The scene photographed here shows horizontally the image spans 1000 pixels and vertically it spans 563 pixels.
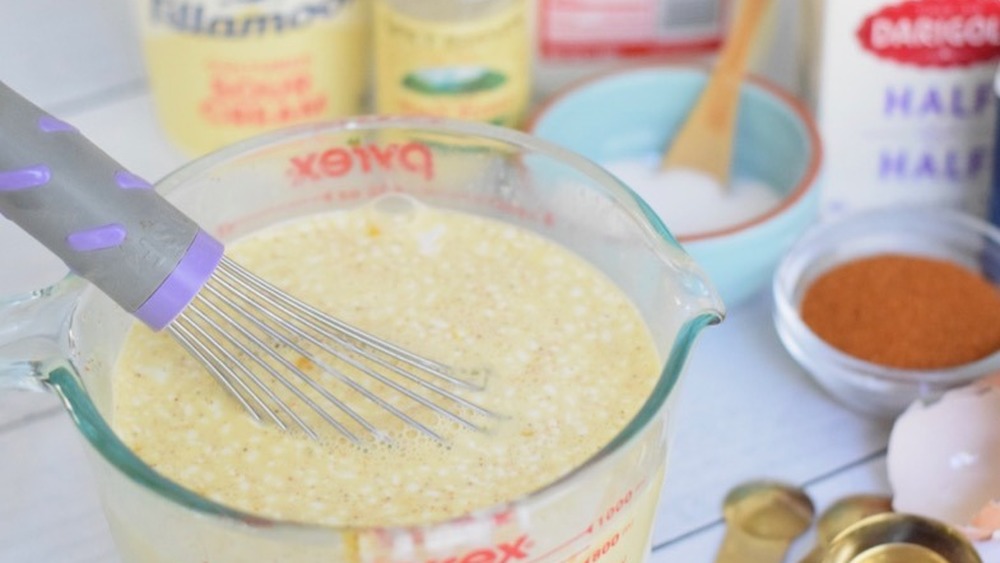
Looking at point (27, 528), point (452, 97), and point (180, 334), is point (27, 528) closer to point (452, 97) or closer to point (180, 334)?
point (180, 334)

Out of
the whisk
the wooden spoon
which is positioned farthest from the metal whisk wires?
the wooden spoon

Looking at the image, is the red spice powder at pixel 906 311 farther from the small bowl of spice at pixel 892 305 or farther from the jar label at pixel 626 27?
the jar label at pixel 626 27

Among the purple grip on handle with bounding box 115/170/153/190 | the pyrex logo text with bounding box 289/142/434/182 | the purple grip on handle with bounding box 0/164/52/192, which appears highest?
the purple grip on handle with bounding box 0/164/52/192

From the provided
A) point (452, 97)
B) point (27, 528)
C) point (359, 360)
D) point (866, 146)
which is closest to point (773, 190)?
point (866, 146)

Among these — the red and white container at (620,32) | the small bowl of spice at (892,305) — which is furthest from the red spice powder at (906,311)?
the red and white container at (620,32)

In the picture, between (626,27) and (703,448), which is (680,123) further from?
(703,448)

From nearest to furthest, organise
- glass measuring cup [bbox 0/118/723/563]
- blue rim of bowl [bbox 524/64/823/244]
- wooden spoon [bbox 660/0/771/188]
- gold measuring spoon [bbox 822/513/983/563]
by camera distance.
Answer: glass measuring cup [bbox 0/118/723/563] → gold measuring spoon [bbox 822/513/983/563] → blue rim of bowl [bbox 524/64/823/244] → wooden spoon [bbox 660/0/771/188]

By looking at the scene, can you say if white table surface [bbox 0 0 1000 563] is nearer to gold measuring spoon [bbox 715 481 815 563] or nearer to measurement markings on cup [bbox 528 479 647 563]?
gold measuring spoon [bbox 715 481 815 563]
